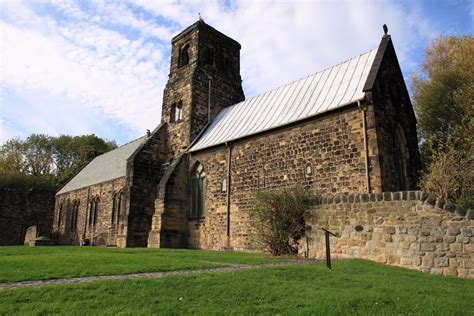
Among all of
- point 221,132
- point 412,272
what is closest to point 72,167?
point 221,132

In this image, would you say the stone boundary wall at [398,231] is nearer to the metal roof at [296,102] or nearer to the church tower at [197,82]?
the metal roof at [296,102]

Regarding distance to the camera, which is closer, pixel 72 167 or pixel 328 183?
pixel 328 183

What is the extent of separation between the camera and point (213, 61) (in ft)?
82.7

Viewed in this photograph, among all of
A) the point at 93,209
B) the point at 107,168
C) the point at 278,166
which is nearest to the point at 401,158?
the point at 278,166

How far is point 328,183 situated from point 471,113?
1133 cm

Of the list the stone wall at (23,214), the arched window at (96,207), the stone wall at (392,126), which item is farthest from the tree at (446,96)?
the stone wall at (23,214)

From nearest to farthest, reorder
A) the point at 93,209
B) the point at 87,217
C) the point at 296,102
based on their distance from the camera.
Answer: the point at 296,102 → the point at 93,209 → the point at 87,217

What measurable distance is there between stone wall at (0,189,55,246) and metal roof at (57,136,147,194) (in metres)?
2.17

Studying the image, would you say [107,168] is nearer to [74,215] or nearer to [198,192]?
[74,215]

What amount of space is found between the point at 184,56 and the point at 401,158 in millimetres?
16570

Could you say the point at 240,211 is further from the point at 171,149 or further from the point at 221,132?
the point at 171,149

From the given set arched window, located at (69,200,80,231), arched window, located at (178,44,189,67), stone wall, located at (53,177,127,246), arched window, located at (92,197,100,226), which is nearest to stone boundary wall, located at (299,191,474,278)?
stone wall, located at (53,177,127,246)

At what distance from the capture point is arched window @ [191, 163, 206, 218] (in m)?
19.5

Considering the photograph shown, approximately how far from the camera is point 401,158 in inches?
614
